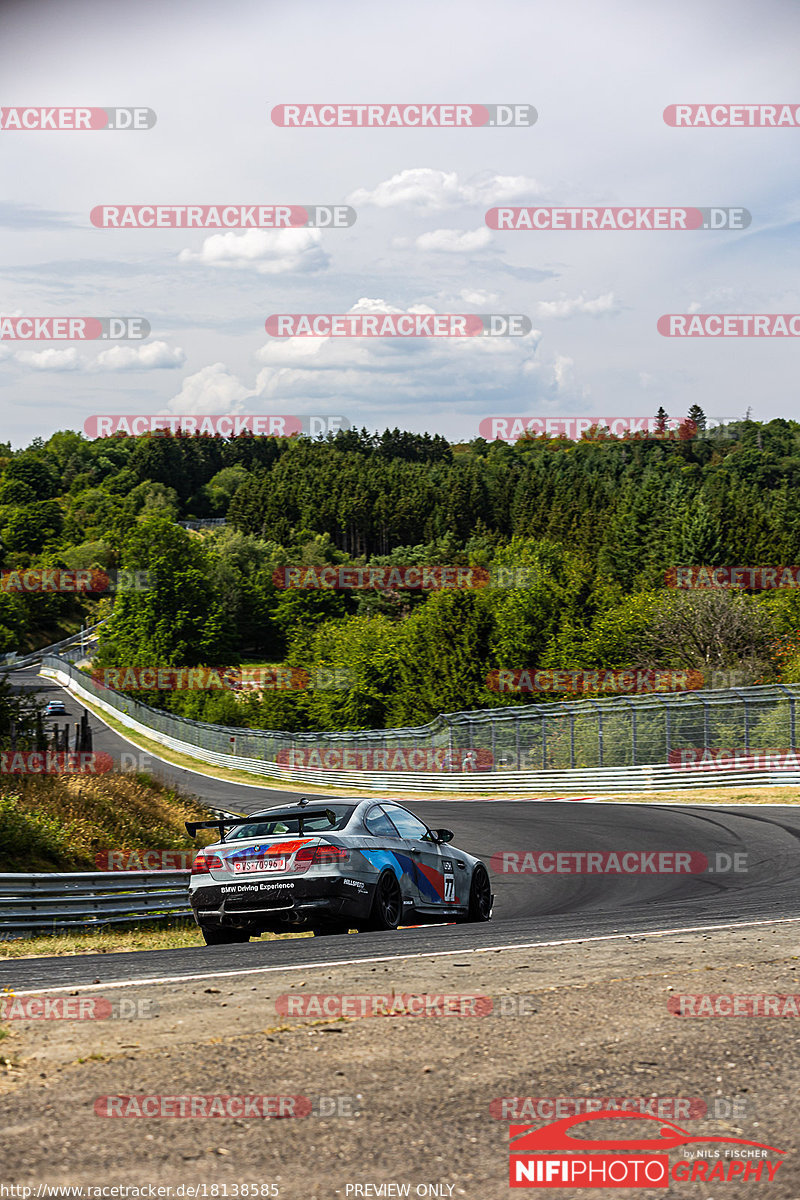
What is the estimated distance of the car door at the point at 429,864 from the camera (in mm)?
11477

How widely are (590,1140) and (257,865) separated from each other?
6.38m

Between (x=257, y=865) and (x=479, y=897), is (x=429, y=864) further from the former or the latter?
(x=257, y=865)

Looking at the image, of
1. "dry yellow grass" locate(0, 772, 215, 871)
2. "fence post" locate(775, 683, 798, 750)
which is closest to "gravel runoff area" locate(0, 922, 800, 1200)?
"dry yellow grass" locate(0, 772, 215, 871)

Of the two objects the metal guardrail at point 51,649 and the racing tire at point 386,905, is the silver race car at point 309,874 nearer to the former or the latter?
the racing tire at point 386,905

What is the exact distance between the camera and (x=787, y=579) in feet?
317

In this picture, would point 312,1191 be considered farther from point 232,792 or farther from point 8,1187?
point 232,792

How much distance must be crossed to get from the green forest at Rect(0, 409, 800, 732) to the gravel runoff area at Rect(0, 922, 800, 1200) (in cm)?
4740

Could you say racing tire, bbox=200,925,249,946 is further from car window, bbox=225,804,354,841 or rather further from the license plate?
car window, bbox=225,804,354,841

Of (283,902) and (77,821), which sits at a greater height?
(283,902)

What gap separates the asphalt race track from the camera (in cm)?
854

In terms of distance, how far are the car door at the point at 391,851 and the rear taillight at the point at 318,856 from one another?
329mm

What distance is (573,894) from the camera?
1539 cm

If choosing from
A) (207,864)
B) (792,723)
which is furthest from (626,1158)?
(792,723)

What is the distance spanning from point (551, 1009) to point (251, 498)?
179 metres
